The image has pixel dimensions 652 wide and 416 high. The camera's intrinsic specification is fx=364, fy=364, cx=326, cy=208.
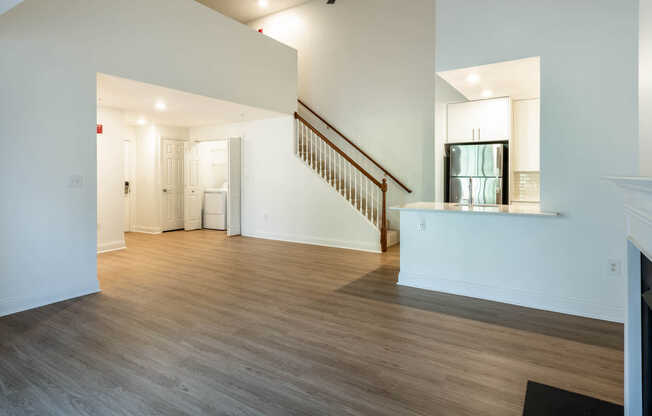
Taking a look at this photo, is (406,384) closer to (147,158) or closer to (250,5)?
(147,158)

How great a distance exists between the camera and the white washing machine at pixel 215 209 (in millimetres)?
8539

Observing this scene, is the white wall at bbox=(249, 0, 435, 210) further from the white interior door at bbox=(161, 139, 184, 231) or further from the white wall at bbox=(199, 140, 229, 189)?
the white interior door at bbox=(161, 139, 184, 231)

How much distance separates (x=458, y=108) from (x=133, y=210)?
7027 mm

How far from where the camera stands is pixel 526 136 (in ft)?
18.5

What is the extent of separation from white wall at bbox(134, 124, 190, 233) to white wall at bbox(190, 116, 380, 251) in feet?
3.72

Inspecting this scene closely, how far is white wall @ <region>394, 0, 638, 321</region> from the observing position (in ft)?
10.1

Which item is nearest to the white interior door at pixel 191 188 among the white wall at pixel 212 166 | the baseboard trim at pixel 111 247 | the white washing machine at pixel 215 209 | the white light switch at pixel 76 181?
the white washing machine at pixel 215 209

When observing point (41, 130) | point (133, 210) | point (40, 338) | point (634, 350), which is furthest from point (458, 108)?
point (133, 210)

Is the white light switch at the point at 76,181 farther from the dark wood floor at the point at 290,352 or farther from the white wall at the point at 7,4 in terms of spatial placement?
the white wall at the point at 7,4

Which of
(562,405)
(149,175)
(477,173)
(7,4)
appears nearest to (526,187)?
(477,173)

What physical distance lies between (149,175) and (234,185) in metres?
1.92

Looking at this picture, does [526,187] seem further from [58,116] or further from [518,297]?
[58,116]

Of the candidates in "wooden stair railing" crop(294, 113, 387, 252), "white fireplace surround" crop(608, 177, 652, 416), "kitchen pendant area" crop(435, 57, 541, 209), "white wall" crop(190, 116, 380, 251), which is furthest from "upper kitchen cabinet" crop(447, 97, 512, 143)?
"white fireplace surround" crop(608, 177, 652, 416)

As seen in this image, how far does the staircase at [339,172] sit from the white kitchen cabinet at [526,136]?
1.99 m
